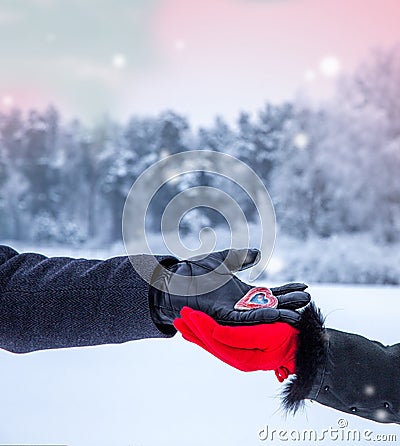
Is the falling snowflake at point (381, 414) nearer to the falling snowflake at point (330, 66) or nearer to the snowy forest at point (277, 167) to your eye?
the snowy forest at point (277, 167)

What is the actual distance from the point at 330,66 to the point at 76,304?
1618 mm

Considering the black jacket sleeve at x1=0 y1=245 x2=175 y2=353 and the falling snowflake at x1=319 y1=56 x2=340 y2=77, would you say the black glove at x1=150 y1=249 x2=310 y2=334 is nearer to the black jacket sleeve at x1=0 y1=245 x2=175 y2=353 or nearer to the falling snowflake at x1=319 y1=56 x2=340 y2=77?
the black jacket sleeve at x1=0 y1=245 x2=175 y2=353

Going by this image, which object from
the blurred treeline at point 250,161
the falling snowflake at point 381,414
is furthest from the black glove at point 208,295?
the blurred treeline at point 250,161

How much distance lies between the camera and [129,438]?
0.80 m

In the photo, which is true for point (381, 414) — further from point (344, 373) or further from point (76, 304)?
point (76, 304)

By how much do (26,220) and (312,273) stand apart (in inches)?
41.9

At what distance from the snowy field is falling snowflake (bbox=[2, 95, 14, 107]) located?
1.34m

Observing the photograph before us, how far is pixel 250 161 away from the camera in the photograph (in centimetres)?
215

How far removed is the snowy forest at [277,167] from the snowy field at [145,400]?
3.16 feet

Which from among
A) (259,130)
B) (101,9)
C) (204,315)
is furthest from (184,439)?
(101,9)

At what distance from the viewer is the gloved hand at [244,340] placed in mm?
576

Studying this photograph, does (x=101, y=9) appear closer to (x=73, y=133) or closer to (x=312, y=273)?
(x=73, y=133)

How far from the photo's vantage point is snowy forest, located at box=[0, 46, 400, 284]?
201cm

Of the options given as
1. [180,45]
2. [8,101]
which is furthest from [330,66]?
[8,101]
